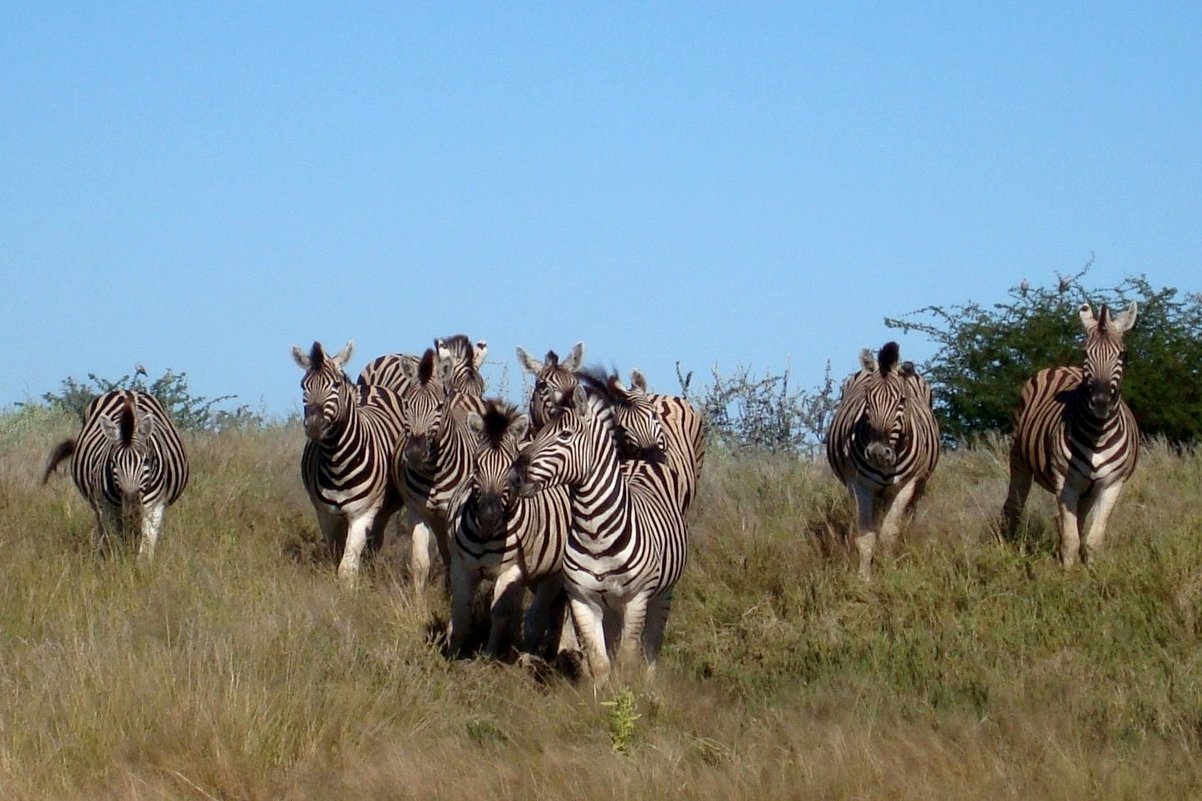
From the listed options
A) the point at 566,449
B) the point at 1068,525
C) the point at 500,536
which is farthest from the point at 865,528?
the point at 566,449

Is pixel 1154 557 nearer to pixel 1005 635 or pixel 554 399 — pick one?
pixel 1005 635

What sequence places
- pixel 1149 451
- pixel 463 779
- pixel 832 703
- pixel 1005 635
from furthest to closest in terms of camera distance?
pixel 1149 451
pixel 1005 635
pixel 832 703
pixel 463 779

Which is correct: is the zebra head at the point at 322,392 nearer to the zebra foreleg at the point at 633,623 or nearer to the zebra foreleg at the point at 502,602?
the zebra foreleg at the point at 502,602

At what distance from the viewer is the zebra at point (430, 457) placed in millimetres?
11133

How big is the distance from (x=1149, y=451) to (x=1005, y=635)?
216 inches

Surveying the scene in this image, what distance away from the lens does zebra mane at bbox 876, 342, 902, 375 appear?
11.8 meters

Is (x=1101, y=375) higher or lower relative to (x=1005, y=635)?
higher

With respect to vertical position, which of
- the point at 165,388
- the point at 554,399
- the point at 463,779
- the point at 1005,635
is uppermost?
the point at 165,388

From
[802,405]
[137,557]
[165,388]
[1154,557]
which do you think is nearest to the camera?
[1154,557]

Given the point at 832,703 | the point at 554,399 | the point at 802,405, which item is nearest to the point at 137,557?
the point at 554,399

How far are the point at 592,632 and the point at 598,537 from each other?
1.75ft

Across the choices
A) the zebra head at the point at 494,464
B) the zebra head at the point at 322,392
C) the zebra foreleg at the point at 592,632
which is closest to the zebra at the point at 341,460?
the zebra head at the point at 322,392

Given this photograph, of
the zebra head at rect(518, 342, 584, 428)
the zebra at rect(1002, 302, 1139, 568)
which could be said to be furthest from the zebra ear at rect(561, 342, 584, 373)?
the zebra at rect(1002, 302, 1139, 568)

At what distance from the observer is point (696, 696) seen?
9133 mm
